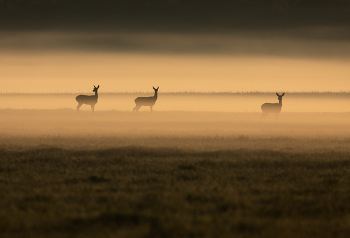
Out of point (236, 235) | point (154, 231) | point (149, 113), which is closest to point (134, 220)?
point (154, 231)

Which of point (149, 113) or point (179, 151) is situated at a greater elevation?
point (149, 113)

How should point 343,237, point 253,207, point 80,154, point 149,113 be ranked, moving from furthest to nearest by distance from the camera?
point 149,113, point 80,154, point 253,207, point 343,237

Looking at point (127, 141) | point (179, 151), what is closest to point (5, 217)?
point (179, 151)

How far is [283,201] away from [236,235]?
3.33 m

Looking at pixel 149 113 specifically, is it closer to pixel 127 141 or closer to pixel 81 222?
pixel 127 141

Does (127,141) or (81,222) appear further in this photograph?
(127,141)

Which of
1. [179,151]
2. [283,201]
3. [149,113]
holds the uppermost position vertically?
[149,113]

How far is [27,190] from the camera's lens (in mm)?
12984

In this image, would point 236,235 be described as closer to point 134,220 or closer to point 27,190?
point 134,220

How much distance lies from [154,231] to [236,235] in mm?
1734

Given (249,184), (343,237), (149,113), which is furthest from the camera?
A: (149,113)

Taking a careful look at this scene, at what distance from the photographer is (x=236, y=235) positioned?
8734mm

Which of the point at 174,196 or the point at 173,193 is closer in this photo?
the point at 174,196

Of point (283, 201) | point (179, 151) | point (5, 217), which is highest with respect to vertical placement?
point (179, 151)
